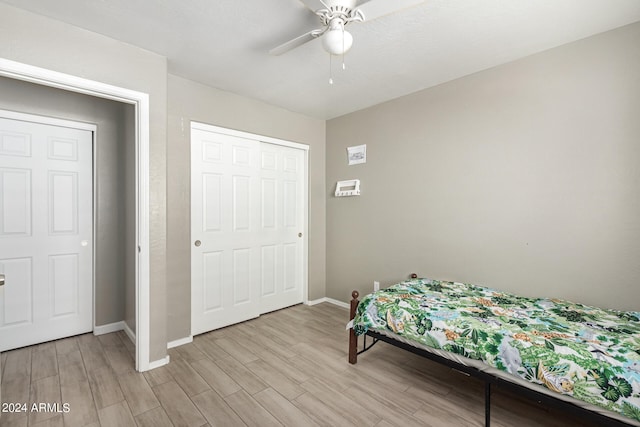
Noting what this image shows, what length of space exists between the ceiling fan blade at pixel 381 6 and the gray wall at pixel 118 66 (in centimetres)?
171

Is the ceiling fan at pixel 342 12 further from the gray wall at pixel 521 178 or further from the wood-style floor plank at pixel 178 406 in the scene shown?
the wood-style floor plank at pixel 178 406

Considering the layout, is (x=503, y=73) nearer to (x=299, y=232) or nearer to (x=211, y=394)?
(x=299, y=232)

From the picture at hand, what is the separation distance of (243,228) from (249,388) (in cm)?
168

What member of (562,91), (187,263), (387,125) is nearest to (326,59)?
(387,125)

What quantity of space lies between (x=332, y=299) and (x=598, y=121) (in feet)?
10.6

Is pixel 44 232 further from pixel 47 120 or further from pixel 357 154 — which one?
pixel 357 154

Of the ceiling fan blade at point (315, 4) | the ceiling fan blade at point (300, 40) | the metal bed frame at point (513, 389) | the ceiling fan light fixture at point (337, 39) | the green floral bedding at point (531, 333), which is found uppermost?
the ceiling fan blade at point (315, 4)

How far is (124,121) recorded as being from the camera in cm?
305

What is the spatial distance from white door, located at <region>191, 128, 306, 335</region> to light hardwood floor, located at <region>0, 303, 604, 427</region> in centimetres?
53

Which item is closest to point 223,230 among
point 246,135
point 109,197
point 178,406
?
point 246,135

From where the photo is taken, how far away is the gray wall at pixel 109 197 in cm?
287

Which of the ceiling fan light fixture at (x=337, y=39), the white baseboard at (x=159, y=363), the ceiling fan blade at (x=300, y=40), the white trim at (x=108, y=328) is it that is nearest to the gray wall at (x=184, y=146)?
the white baseboard at (x=159, y=363)

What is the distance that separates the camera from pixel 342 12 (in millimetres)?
1583

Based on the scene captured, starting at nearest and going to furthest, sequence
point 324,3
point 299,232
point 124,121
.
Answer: point 324,3
point 124,121
point 299,232
